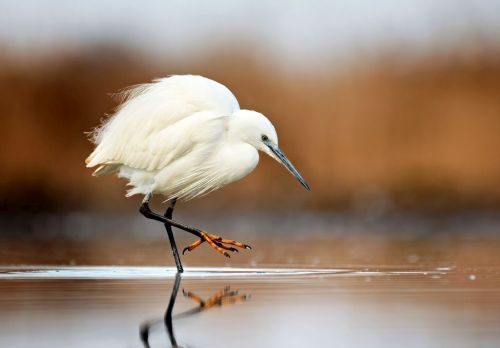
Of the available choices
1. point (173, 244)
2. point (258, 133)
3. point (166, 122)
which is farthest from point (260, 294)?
point (166, 122)

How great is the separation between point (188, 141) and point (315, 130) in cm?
853

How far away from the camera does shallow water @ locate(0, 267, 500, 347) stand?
17.7 ft

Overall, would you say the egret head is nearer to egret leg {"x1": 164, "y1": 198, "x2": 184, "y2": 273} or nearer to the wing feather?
the wing feather

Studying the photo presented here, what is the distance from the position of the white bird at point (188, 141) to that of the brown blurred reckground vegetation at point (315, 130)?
7755mm

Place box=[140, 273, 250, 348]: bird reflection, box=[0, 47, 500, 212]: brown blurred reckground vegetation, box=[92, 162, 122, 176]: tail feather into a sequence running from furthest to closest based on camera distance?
box=[0, 47, 500, 212]: brown blurred reckground vegetation → box=[92, 162, 122, 176]: tail feather → box=[140, 273, 250, 348]: bird reflection

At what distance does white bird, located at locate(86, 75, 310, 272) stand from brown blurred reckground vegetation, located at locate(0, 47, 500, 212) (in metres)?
7.76

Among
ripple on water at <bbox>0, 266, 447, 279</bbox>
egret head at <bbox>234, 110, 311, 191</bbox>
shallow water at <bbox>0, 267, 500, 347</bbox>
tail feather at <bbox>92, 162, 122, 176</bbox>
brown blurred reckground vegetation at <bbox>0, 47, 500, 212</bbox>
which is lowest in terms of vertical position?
shallow water at <bbox>0, 267, 500, 347</bbox>

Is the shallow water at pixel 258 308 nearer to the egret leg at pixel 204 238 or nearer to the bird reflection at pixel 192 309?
the bird reflection at pixel 192 309

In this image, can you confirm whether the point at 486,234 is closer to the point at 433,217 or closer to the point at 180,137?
the point at 433,217

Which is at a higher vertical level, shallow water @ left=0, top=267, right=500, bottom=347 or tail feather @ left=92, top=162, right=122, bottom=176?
tail feather @ left=92, top=162, right=122, bottom=176

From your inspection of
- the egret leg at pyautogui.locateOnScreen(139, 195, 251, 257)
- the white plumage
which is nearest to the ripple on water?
the egret leg at pyautogui.locateOnScreen(139, 195, 251, 257)

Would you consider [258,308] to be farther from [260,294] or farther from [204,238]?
[204,238]

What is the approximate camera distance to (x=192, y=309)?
654cm

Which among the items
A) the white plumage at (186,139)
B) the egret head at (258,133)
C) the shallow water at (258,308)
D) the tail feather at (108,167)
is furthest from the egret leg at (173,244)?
the egret head at (258,133)
